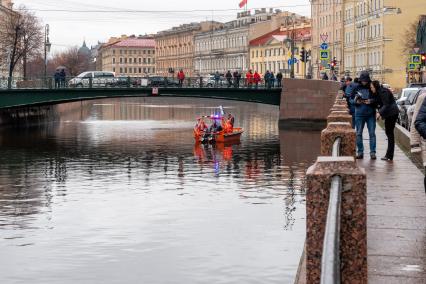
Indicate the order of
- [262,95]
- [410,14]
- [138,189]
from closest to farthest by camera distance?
1. [138,189]
2. [262,95]
3. [410,14]

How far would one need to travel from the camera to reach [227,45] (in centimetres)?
16525

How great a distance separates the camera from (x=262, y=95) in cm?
6188

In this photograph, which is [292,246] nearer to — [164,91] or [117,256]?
[117,256]

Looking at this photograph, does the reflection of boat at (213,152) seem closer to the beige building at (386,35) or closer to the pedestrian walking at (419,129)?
the pedestrian walking at (419,129)

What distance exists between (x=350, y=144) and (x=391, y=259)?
4775mm

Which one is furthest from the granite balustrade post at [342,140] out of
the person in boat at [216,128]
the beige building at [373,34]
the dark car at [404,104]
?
the beige building at [373,34]

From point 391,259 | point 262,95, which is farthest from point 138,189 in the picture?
point 262,95

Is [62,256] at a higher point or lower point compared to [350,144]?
lower

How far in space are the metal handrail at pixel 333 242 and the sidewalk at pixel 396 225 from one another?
2.22 meters

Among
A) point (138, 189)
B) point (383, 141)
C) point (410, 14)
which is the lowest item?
point (138, 189)

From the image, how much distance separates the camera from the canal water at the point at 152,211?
655 inches

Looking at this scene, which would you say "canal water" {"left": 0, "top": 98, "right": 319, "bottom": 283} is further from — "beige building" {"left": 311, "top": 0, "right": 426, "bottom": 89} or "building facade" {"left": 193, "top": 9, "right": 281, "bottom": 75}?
"building facade" {"left": 193, "top": 9, "right": 281, "bottom": 75}

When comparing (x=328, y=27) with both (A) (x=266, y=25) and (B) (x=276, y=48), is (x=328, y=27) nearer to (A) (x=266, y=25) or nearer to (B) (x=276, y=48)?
(B) (x=276, y=48)

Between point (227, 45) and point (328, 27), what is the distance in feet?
141
